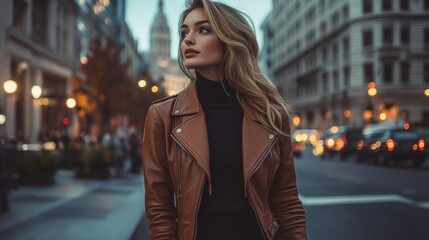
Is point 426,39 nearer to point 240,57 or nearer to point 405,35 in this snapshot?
point 405,35

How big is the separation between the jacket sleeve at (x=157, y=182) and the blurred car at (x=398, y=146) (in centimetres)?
1946

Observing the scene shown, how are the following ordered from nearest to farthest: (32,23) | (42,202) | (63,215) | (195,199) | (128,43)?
(195,199)
(63,215)
(42,202)
(32,23)
(128,43)

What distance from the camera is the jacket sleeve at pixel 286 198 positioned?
2.26m

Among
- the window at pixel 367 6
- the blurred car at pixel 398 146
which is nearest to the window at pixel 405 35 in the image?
the window at pixel 367 6

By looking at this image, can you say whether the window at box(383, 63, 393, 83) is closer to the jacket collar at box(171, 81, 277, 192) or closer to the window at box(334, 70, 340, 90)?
the window at box(334, 70, 340, 90)

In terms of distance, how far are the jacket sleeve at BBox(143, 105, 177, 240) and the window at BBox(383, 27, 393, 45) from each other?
164ft

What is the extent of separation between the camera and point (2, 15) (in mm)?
17125

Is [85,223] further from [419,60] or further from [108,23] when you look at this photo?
[108,23]

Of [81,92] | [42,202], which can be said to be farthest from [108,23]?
[42,202]

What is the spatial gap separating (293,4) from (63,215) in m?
70.0

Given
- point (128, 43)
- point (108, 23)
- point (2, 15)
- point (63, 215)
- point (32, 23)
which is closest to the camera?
point (63, 215)

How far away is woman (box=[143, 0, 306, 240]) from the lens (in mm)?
2021

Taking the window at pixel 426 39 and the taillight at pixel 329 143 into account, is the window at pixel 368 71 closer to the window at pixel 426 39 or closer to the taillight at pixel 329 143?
the window at pixel 426 39

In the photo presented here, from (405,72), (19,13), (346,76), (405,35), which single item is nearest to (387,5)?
(405,35)
